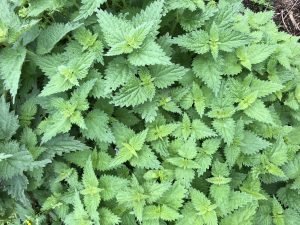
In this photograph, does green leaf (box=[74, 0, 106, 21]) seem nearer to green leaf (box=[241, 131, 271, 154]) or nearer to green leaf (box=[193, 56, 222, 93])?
green leaf (box=[193, 56, 222, 93])

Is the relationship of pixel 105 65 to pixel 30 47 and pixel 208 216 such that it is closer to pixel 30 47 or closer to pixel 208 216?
pixel 30 47

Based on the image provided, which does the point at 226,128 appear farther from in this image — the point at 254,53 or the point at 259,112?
the point at 254,53

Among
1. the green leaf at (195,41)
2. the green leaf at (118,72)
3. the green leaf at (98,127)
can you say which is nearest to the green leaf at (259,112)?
the green leaf at (195,41)

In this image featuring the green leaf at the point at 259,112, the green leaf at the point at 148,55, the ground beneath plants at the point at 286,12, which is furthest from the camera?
the ground beneath plants at the point at 286,12

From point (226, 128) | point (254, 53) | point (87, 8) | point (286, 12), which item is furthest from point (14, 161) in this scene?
point (286, 12)

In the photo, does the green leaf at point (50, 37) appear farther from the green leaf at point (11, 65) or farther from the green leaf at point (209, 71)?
the green leaf at point (209, 71)

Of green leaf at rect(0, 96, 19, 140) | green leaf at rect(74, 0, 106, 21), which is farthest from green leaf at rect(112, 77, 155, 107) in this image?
green leaf at rect(0, 96, 19, 140)

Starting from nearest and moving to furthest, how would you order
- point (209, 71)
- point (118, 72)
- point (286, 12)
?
point (118, 72) → point (209, 71) → point (286, 12)
